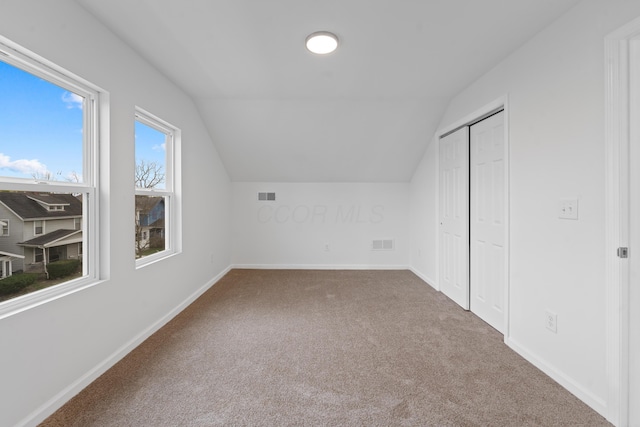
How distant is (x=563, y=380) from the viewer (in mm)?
1815

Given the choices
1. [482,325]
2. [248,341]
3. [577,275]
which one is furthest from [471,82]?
[248,341]

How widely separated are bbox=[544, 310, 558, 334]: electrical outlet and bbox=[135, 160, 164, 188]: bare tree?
3.38 m

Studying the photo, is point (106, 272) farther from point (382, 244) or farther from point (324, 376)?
point (382, 244)

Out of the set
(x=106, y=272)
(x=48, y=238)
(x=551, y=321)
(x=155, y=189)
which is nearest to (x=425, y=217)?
(x=551, y=321)

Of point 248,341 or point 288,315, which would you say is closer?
point 248,341

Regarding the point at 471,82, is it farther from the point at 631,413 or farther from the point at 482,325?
the point at 631,413

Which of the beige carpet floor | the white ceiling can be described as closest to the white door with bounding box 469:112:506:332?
the beige carpet floor

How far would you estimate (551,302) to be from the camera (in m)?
1.94

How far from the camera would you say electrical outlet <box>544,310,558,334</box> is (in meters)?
1.90

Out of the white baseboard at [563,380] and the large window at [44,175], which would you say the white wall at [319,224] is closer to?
the white baseboard at [563,380]

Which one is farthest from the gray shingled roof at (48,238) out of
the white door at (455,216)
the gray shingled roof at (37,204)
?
the white door at (455,216)

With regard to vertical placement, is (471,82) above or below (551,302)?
above

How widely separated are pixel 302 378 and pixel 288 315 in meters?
1.08

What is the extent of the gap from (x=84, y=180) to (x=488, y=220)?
3309mm
